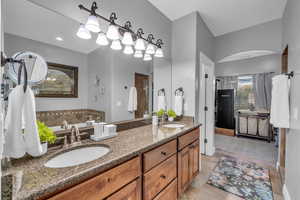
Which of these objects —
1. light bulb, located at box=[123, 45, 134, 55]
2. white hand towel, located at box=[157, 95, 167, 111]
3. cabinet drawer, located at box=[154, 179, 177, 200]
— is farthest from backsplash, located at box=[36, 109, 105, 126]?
white hand towel, located at box=[157, 95, 167, 111]

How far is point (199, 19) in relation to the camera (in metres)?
2.55

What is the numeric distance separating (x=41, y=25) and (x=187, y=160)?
2.08 m

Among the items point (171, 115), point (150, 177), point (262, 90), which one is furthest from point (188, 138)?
point (262, 90)

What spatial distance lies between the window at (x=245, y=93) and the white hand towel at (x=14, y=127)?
553cm

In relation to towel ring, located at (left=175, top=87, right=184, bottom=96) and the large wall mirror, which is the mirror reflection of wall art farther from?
towel ring, located at (left=175, top=87, right=184, bottom=96)

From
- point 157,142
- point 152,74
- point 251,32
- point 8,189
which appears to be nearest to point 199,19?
point 251,32

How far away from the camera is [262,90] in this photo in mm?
4316

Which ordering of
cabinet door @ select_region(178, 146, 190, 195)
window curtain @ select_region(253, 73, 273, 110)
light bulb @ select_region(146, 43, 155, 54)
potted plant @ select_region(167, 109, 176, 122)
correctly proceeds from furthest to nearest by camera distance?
window curtain @ select_region(253, 73, 273, 110) → potted plant @ select_region(167, 109, 176, 122) → light bulb @ select_region(146, 43, 155, 54) → cabinet door @ select_region(178, 146, 190, 195)

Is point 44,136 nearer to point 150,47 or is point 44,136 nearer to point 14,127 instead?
point 14,127

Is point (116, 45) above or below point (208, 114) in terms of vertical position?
above

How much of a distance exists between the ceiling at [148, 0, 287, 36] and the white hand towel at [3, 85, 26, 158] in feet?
7.19

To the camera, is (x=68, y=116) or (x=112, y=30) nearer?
(x=68, y=116)

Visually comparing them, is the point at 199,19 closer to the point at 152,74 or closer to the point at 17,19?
the point at 152,74

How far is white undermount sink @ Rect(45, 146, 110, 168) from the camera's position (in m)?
0.98
